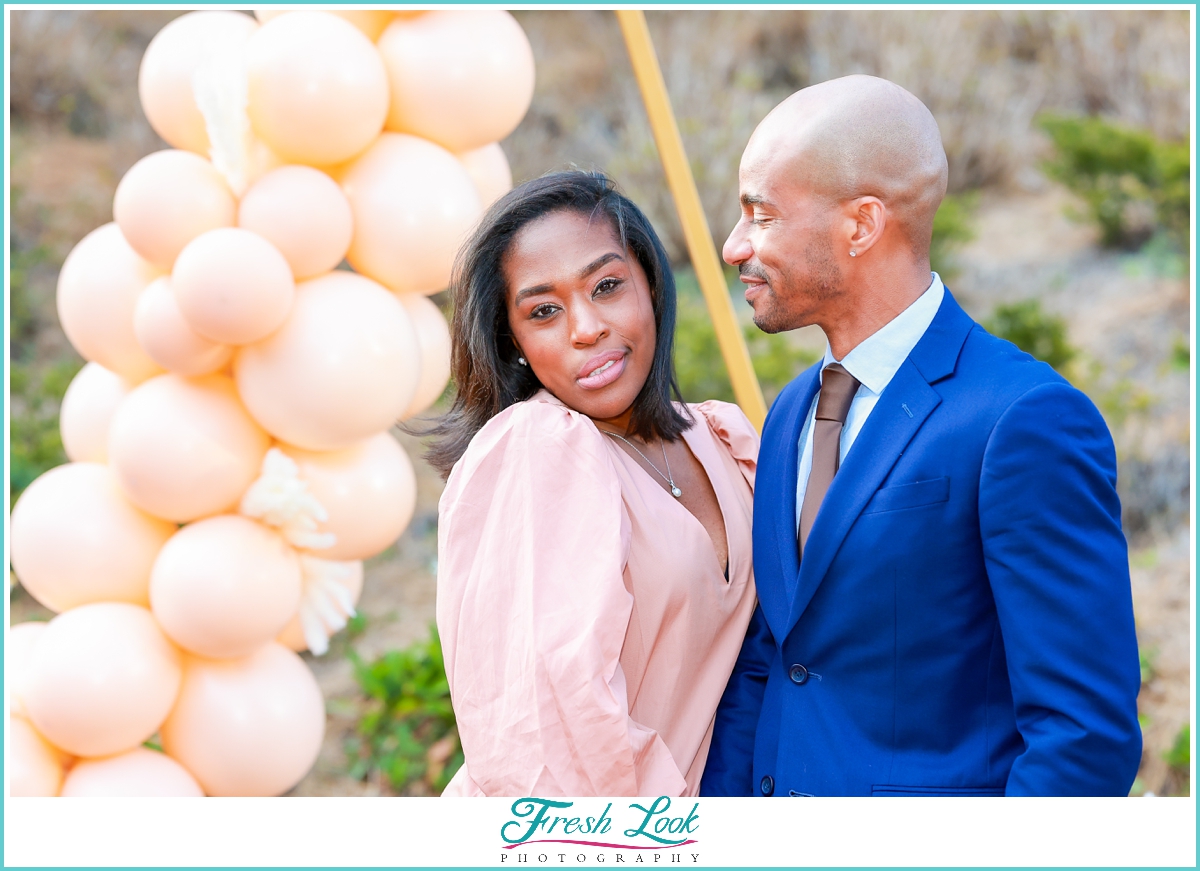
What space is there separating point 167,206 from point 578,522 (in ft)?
4.86

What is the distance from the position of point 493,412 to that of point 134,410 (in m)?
1.09

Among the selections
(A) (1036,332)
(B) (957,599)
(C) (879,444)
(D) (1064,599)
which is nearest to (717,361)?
(A) (1036,332)

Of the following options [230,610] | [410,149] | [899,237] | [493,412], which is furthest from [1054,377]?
[230,610]

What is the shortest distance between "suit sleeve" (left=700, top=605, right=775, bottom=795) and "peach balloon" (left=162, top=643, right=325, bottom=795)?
4.41 ft

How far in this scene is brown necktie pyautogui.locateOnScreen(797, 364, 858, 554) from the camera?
1.84 metres

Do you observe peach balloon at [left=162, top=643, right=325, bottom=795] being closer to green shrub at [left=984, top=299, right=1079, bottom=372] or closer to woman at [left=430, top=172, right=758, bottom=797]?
woman at [left=430, top=172, right=758, bottom=797]

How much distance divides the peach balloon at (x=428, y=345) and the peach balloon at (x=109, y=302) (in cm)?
68

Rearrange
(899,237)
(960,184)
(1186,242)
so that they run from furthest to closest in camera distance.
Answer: (960,184) → (1186,242) → (899,237)

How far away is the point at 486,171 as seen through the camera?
310cm

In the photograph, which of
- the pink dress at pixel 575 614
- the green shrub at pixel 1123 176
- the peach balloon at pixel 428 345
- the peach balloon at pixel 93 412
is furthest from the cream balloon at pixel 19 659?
the green shrub at pixel 1123 176

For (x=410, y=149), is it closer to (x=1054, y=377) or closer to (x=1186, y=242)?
(x=1054, y=377)

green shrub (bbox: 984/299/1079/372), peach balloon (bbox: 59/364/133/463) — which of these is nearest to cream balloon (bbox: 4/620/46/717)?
peach balloon (bbox: 59/364/133/463)

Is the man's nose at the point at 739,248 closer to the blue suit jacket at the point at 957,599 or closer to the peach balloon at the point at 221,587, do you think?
the blue suit jacket at the point at 957,599

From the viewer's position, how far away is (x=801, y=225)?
182cm
